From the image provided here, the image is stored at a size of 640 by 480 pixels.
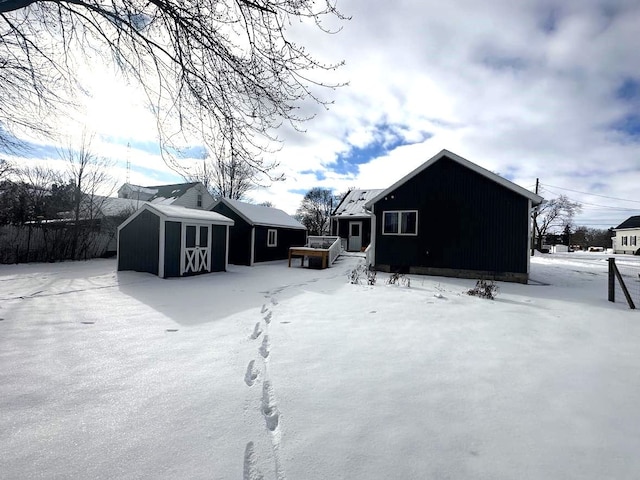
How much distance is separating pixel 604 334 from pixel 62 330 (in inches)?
329

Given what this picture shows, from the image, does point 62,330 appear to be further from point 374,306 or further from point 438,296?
point 438,296

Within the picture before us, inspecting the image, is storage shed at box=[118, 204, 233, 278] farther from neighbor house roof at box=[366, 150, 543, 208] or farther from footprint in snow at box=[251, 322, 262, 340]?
footprint in snow at box=[251, 322, 262, 340]

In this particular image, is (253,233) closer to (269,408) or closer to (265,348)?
(265,348)

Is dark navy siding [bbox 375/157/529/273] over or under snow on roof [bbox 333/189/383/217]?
under

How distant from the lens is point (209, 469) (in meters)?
1.87

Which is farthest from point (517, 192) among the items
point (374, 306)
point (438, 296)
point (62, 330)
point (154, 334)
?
point (62, 330)

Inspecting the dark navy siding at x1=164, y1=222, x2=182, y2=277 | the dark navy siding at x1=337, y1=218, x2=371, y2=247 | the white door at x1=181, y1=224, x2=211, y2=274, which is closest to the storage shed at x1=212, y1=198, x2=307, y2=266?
the white door at x1=181, y1=224, x2=211, y2=274

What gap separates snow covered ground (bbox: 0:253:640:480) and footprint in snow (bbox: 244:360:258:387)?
2 cm

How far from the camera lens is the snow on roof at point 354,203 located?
2394 centimetres

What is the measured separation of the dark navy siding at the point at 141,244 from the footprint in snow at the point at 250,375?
8.88 metres

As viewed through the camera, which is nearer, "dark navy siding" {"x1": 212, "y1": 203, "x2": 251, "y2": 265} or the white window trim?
"dark navy siding" {"x1": 212, "y1": 203, "x2": 251, "y2": 265}

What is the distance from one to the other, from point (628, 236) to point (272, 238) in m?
47.3

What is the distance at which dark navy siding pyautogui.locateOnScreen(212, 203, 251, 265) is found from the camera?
629 inches

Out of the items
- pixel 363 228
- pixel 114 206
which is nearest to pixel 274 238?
pixel 363 228
